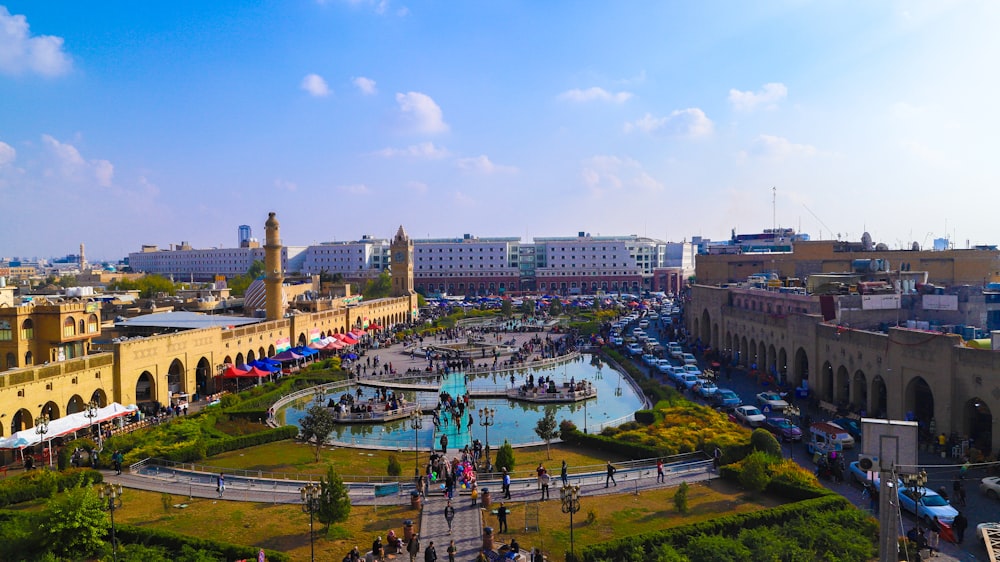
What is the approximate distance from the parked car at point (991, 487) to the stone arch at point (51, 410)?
33580 mm

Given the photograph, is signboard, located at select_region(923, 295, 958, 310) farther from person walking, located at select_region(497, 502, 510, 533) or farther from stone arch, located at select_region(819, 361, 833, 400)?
person walking, located at select_region(497, 502, 510, 533)

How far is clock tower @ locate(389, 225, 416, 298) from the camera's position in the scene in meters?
85.1

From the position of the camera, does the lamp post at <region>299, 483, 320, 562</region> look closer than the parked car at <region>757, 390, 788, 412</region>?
Yes

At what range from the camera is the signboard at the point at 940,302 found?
34.5 m

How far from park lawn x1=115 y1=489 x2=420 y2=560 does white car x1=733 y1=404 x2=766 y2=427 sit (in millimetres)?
16679

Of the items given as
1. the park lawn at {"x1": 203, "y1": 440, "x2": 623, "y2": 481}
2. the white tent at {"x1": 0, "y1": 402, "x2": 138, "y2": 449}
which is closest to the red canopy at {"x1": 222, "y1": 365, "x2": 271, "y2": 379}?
the white tent at {"x1": 0, "y1": 402, "x2": 138, "y2": 449}

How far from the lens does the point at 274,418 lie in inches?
1330

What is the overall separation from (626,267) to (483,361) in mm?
74910

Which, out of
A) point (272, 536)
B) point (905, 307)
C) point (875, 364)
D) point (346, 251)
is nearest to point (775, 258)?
point (905, 307)

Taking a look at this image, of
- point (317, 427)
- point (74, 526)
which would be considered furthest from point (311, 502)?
point (317, 427)

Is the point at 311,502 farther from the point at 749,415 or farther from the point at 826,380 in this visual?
the point at 826,380

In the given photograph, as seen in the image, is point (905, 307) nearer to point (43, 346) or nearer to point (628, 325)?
point (628, 325)

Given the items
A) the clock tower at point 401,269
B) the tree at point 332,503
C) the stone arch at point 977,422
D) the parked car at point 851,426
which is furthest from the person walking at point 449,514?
the clock tower at point 401,269

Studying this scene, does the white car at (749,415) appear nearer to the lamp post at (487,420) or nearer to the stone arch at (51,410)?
the lamp post at (487,420)
